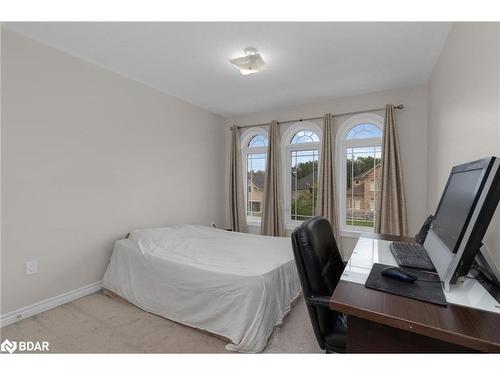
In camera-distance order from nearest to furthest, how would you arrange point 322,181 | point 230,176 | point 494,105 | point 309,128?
1. point 494,105
2. point 322,181
3. point 309,128
4. point 230,176

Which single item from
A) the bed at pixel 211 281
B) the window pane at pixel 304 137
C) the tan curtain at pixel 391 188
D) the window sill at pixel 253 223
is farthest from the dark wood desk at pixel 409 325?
the window sill at pixel 253 223

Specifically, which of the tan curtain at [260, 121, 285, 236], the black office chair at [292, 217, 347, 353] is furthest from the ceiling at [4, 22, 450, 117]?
the black office chair at [292, 217, 347, 353]

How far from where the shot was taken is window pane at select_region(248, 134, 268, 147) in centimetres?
416

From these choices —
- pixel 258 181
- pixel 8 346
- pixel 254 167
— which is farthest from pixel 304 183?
pixel 8 346

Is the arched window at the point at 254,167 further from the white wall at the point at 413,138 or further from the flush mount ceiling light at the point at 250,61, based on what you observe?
the flush mount ceiling light at the point at 250,61

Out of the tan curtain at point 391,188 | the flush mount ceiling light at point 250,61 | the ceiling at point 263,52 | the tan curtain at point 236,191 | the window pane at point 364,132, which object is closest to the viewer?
the ceiling at point 263,52

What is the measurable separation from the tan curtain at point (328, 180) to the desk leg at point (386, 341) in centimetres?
A: 252

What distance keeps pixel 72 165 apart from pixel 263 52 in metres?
2.17

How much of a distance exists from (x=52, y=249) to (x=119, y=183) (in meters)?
0.88

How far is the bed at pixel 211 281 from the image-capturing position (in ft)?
5.50

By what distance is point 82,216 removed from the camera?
239cm

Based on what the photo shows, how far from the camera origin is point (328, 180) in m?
3.35

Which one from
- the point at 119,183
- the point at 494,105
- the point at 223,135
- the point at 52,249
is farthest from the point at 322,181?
the point at 52,249
